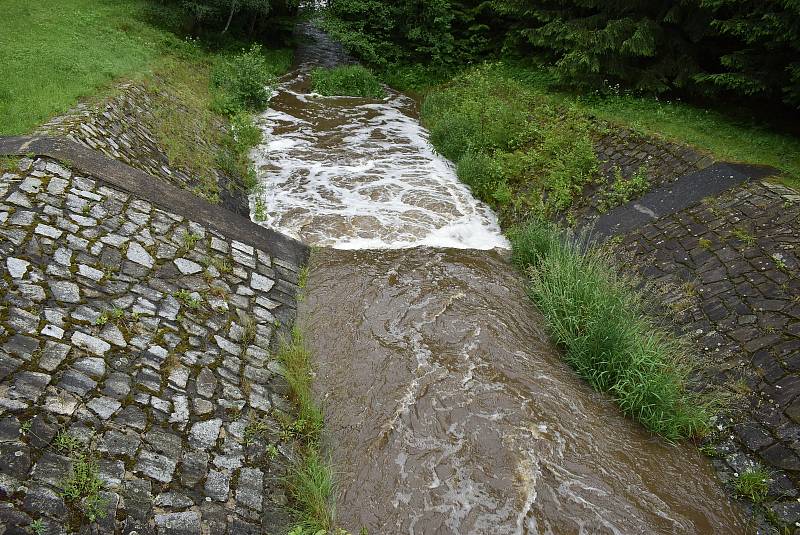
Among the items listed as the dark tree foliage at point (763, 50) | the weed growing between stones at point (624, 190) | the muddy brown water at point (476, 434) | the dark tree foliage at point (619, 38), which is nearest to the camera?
the muddy brown water at point (476, 434)

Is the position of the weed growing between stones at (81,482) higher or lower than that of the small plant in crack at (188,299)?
higher

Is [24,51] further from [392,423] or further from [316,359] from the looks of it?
[392,423]

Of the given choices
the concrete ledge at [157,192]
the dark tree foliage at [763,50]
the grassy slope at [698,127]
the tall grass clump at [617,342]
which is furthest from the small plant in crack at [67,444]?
the dark tree foliage at [763,50]

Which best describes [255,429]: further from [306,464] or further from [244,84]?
[244,84]

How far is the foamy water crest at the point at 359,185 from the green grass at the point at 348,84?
1644 mm

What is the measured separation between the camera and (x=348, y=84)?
53.9ft

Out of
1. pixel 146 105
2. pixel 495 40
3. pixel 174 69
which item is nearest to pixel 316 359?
pixel 146 105

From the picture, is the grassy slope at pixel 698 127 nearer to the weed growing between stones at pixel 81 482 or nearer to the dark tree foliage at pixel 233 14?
the weed growing between stones at pixel 81 482

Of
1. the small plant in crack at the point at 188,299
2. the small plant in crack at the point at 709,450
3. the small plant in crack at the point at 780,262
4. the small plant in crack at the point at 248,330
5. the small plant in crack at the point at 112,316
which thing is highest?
the small plant in crack at the point at 780,262

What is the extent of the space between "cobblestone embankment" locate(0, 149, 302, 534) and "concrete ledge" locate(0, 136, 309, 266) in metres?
0.20

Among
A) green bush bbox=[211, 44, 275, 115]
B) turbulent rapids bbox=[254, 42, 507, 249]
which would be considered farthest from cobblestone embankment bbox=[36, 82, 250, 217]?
green bush bbox=[211, 44, 275, 115]

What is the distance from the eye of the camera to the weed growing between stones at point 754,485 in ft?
14.1

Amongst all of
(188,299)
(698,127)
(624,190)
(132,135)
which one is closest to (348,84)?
(132,135)

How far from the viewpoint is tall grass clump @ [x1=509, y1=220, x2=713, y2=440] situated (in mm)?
4898
